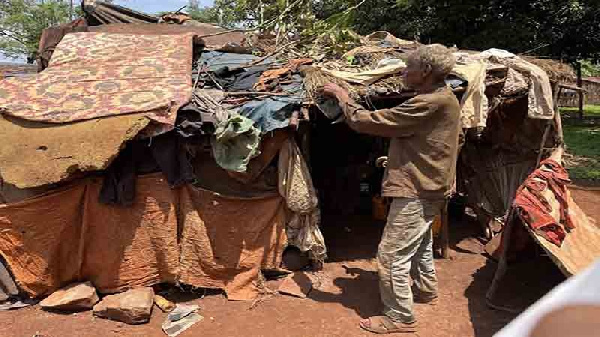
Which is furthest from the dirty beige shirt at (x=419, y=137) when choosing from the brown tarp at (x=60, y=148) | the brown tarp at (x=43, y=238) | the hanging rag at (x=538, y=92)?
the brown tarp at (x=43, y=238)

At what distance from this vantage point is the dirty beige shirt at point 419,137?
3.85 metres

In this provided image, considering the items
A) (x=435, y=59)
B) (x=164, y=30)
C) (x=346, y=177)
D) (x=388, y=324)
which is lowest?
(x=388, y=324)

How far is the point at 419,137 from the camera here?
3.95 m

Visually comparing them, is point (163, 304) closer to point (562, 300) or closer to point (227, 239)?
point (227, 239)

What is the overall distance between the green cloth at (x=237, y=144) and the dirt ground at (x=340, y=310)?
1.41 meters

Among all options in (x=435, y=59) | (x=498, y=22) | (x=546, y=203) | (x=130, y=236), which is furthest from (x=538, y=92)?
(x=498, y=22)

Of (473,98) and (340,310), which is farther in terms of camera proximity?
(473,98)

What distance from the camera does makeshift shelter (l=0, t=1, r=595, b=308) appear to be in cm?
470

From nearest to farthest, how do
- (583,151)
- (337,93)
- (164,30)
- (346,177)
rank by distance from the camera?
(337,93), (164,30), (346,177), (583,151)

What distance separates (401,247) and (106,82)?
346 centimetres

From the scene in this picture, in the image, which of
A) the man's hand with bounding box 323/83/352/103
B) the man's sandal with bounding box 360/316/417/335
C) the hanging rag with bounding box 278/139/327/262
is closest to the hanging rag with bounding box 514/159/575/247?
the man's sandal with bounding box 360/316/417/335

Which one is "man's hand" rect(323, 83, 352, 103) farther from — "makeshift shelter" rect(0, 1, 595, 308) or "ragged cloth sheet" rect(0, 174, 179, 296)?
"ragged cloth sheet" rect(0, 174, 179, 296)

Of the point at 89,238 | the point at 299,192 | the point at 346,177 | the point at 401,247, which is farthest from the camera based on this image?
the point at 346,177

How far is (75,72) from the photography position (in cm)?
543
